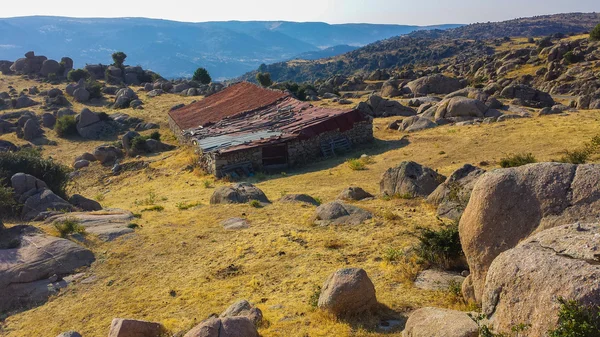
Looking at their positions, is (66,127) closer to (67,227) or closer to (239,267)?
(67,227)

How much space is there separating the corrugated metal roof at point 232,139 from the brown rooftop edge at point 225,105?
7.02 metres

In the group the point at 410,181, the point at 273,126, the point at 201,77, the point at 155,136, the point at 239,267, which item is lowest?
the point at 155,136

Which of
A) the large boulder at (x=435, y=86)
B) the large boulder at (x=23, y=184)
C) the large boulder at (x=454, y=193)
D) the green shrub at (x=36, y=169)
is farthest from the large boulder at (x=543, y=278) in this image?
the large boulder at (x=435, y=86)

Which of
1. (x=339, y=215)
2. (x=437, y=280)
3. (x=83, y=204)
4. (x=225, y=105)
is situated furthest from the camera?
(x=225, y=105)

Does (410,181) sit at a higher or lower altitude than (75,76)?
lower

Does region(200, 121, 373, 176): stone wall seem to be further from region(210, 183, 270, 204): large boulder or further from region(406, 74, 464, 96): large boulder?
region(406, 74, 464, 96): large boulder

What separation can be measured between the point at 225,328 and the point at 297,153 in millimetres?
21443

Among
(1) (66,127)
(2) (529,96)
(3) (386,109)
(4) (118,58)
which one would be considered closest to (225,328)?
(3) (386,109)

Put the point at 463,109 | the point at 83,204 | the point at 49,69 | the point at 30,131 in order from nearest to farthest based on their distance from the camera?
1. the point at 83,204
2. the point at 463,109
3. the point at 30,131
4. the point at 49,69

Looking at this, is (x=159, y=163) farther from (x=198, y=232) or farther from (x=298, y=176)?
(x=198, y=232)

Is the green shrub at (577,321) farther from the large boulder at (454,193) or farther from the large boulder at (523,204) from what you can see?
the large boulder at (454,193)

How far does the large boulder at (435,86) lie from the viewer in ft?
168

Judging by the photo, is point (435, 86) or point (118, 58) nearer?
point (435, 86)

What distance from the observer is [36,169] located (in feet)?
71.7
